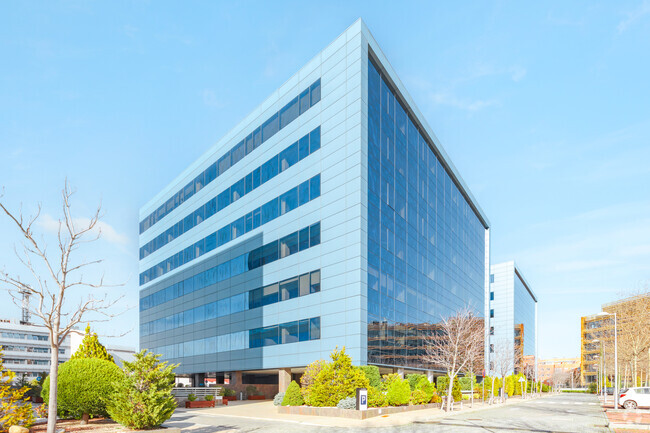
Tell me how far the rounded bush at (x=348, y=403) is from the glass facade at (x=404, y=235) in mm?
9561

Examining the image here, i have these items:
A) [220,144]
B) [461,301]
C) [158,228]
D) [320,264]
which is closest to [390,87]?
[320,264]

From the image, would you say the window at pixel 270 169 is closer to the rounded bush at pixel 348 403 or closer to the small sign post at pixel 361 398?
the rounded bush at pixel 348 403

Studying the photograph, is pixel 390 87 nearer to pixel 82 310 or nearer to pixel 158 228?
pixel 82 310

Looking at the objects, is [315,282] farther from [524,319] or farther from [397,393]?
[524,319]

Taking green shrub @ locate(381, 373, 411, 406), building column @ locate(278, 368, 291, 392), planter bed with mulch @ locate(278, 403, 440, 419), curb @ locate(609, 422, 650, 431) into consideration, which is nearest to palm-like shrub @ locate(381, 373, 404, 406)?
green shrub @ locate(381, 373, 411, 406)

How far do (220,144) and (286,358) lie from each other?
94.0 feet

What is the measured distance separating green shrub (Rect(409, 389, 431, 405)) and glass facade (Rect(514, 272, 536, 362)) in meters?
80.6

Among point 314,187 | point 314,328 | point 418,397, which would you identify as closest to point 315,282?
point 314,328

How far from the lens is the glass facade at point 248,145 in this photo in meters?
47.8

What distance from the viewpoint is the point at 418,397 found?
133 ft

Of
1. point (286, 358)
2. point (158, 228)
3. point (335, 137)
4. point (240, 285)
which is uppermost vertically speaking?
point (335, 137)

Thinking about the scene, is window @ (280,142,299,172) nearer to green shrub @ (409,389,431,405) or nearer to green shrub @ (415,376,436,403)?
green shrub @ (415,376,436,403)

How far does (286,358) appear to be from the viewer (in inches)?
1811

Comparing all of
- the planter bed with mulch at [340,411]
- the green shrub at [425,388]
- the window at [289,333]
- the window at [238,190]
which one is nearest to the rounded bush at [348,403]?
the planter bed with mulch at [340,411]
